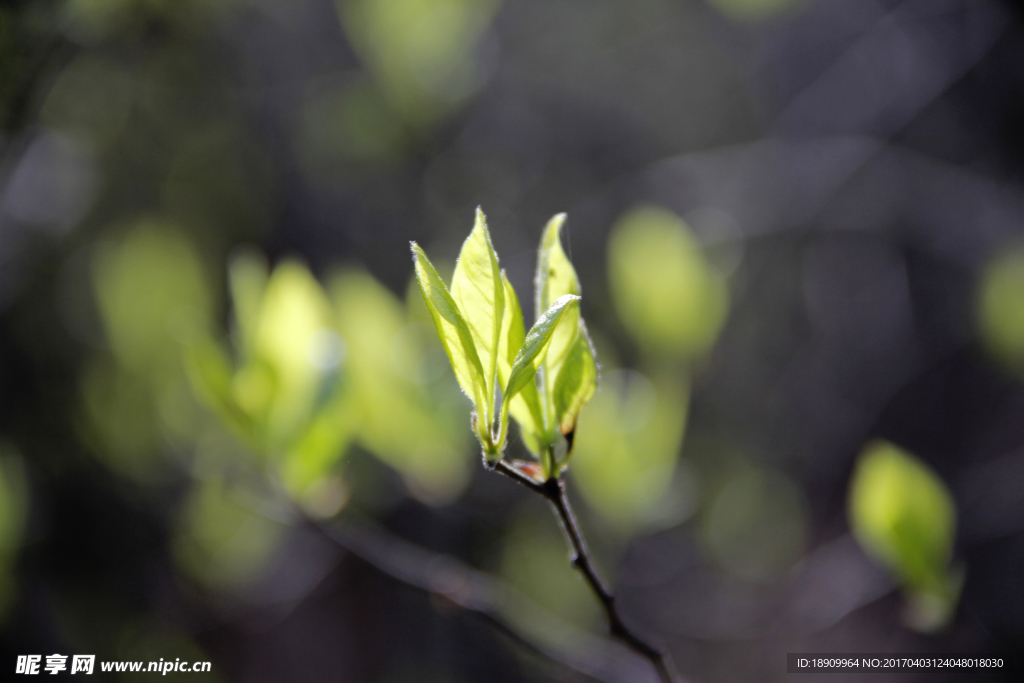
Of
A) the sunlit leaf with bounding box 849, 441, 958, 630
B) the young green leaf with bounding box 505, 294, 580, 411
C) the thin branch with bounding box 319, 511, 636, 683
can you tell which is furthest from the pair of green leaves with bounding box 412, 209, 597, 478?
the sunlit leaf with bounding box 849, 441, 958, 630

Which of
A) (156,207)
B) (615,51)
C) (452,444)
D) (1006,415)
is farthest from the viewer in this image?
(615,51)

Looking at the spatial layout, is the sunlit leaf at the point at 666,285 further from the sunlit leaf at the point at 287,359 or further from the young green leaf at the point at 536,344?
the young green leaf at the point at 536,344

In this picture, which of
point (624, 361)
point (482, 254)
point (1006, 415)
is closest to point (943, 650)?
point (1006, 415)

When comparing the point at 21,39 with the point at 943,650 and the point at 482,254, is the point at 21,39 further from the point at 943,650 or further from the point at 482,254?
the point at 943,650

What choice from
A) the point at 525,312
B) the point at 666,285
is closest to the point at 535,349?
the point at 666,285

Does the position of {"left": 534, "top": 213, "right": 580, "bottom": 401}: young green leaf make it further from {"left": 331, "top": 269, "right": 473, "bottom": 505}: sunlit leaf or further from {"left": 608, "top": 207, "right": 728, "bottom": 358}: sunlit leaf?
{"left": 608, "top": 207, "right": 728, "bottom": 358}: sunlit leaf

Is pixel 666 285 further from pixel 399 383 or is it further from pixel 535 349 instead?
pixel 535 349

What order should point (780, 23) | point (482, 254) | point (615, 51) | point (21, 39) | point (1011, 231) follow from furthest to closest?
point (615, 51)
point (780, 23)
point (1011, 231)
point (21, 39)
point (482, 254)
